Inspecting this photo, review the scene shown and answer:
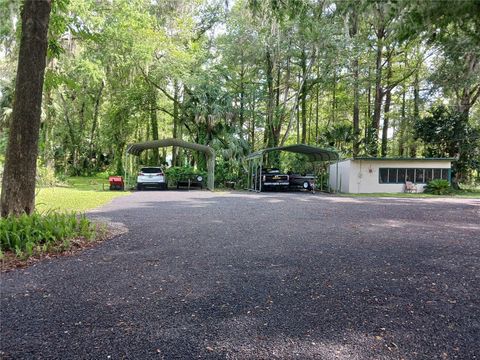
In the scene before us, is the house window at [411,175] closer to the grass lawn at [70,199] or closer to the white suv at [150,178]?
the white suv at [150,178]

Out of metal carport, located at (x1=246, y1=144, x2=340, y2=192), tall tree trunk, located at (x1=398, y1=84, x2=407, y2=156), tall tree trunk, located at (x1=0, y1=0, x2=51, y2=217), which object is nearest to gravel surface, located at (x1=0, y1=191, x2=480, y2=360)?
tall tree trunk, located at (x1=0, y1=0, x2=51, y2=217)

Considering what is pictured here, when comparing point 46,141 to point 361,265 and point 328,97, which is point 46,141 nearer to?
point 361,265

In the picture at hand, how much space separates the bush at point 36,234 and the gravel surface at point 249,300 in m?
0.45

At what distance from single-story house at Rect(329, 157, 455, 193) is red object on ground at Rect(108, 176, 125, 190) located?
Result: 1240 cm

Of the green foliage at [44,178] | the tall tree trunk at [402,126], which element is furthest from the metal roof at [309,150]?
the green foliage at [44,178]

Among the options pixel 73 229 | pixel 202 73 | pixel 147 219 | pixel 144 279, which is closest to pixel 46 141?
pixel 202 73

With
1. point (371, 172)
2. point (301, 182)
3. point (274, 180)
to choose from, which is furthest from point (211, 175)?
point (371, 172)

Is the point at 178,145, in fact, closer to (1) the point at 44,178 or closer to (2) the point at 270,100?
(1) the point at 44,178

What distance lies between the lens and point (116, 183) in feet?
61.2

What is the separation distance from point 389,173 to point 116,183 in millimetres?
15997

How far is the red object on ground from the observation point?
18547mm

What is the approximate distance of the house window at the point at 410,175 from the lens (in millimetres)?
22281

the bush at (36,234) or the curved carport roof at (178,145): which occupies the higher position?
the curved carport roof at (178,145)

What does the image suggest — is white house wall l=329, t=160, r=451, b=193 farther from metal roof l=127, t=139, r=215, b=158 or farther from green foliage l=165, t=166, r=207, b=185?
green foliage l=165, t=166, r=207, b=185
